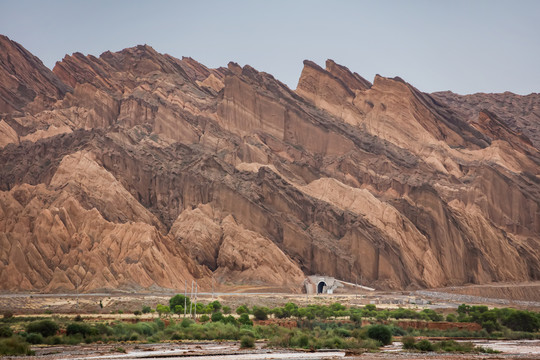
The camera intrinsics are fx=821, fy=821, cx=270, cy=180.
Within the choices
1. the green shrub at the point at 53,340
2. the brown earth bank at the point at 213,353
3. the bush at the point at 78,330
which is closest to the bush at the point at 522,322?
the brown earth bank at the point at 213,353

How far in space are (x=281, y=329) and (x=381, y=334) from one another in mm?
8689

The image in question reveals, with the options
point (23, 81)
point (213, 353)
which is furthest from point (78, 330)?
point (23, 81)

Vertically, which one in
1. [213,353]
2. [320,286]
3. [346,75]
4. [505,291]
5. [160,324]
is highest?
[346,75]

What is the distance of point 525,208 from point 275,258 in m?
60.0

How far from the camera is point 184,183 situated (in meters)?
127

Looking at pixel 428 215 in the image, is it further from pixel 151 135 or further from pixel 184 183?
pixel 151 135

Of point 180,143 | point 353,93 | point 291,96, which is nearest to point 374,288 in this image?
point 180,143

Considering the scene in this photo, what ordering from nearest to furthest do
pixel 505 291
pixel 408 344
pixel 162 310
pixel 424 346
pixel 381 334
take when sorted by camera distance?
1. pixel 424 346
2. pixel 408 344
3. pixel 381 334
4. pixel 162 310
5. pixel 505 291

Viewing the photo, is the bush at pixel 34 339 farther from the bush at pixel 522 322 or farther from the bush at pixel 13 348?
the bush at pixel 522 322

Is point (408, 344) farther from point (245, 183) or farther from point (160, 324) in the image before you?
point (245, 183)

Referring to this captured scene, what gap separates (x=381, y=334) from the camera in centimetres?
5356

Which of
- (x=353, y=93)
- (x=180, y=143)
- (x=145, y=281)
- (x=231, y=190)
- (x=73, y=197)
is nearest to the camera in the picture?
(x=145, y=281)

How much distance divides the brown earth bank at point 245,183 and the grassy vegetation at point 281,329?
30.1m

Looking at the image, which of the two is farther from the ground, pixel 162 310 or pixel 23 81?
pixel 23 81
